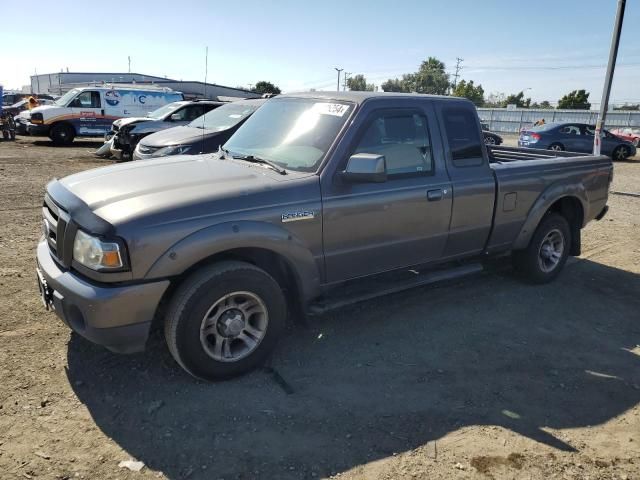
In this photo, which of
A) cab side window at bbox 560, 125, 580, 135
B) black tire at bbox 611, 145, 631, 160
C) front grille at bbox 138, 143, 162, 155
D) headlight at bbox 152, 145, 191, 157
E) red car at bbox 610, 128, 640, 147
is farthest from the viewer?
red car at bbox 610, 128, 640, 147

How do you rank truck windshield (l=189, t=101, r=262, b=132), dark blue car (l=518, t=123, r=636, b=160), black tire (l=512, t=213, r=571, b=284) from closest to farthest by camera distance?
black tire (l=512, t=213, r=571, b=284) → truck windshield (l=189, t=101, r=262, b=132) → dark blue car (l=518, t=123, r=636, b=160)

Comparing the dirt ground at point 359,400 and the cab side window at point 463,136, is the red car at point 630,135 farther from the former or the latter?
the cab side window at point 463,136

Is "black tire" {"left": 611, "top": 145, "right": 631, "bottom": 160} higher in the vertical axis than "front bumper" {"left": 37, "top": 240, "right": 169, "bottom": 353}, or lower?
higher

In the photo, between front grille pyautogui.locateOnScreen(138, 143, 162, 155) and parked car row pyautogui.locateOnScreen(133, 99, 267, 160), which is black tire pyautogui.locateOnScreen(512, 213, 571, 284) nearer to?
parked car row pyautogui.locateOnScreen(133, 99, 267, 160)

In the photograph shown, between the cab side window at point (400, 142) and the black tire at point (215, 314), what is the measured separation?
129 cm

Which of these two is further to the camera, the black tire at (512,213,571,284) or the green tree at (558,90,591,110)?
the green tree at (558,90,591,110)

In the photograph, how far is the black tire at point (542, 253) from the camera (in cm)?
544

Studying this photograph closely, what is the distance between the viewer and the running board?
389 cm

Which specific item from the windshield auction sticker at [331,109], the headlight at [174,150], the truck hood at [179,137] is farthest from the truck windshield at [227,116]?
the windshield auction sticker at [331,109]

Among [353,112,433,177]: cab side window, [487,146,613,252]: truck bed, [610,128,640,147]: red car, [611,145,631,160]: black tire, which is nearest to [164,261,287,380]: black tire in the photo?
[353,112,433,177]: cab side window

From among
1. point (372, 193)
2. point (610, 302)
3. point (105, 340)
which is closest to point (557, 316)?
point (610, 302)

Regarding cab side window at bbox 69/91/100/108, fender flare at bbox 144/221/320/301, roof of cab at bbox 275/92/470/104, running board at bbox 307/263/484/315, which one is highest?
cab side window at bbox 69/91/100/108

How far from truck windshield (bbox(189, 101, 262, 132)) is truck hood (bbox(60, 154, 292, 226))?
19.4 ft

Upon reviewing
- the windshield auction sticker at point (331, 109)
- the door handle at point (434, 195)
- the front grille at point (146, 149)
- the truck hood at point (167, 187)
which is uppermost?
the windshield auction sticker at point (331, 109)
